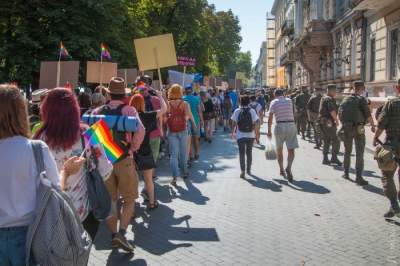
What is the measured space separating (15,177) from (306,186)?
275 inches

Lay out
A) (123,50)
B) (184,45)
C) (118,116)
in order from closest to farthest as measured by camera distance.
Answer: (118,116)
(123,50)
(184,45)

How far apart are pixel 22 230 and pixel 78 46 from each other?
56.0ft

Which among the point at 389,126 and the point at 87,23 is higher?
the point at 87,23

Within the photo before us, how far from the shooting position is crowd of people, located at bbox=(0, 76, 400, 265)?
2.84 metres

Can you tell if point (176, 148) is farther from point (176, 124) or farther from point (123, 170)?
point (123, 170)

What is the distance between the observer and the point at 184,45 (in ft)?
127

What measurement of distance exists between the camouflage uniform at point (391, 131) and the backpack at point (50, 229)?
5.00 meters

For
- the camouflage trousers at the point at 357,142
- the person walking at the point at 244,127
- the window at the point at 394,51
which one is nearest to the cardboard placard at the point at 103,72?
the person walking at the point at 244,127

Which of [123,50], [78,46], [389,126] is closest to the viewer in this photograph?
[389,126]

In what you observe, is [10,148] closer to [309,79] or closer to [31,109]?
[31,109]

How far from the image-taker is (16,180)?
283cm

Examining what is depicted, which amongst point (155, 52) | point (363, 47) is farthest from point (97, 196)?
point (363, 47)

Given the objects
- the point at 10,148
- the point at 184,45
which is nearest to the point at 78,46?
the point at 10,148

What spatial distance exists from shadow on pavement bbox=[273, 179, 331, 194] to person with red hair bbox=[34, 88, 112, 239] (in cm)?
555
